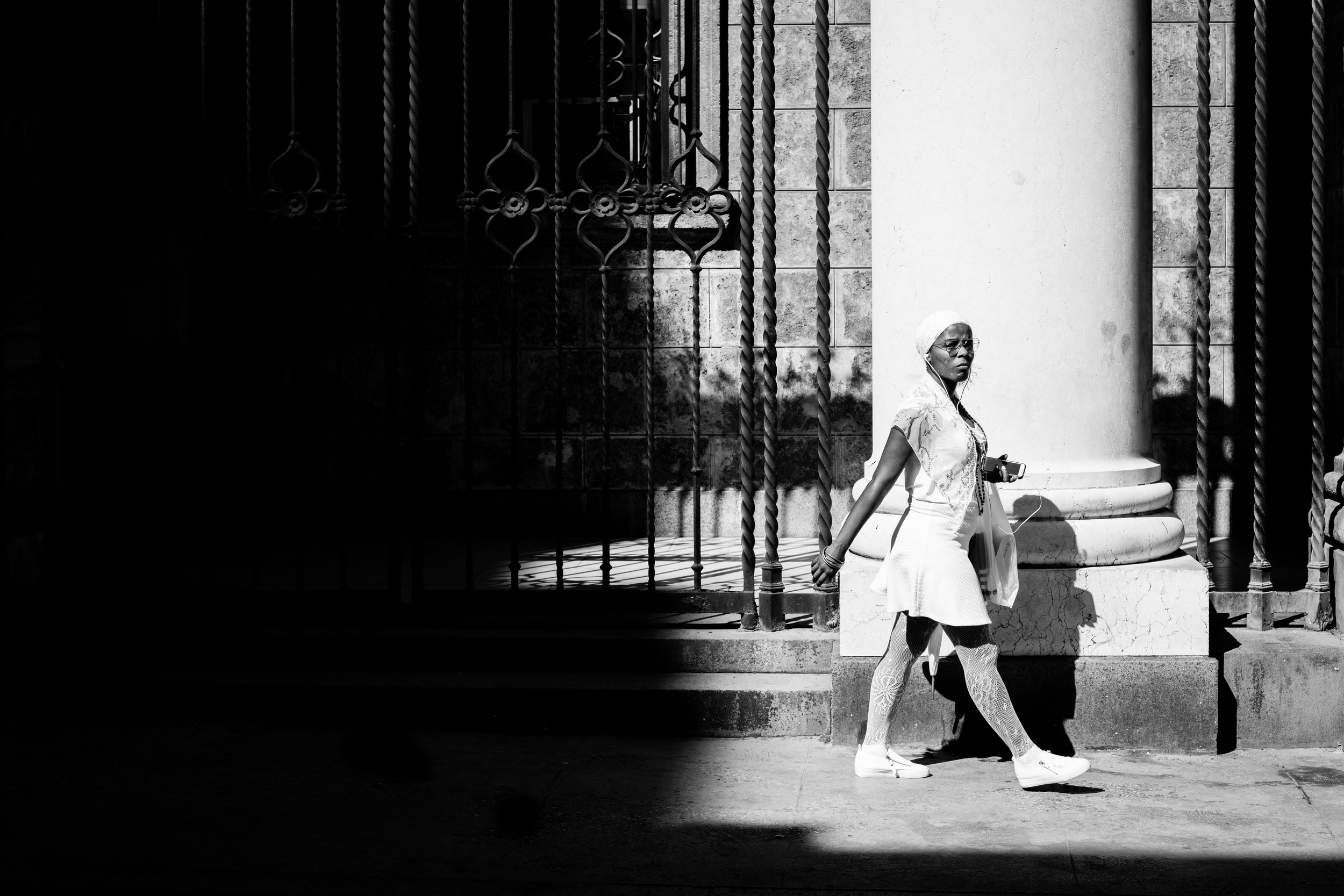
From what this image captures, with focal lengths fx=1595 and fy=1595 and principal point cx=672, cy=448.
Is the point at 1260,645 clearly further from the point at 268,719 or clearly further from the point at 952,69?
the point at 268,719

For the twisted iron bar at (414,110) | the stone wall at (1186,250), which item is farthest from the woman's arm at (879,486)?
the stone wall at (1186,250)

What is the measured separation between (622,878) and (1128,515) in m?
2.65

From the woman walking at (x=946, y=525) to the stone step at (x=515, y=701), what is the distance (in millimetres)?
1010

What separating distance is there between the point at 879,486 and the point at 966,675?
73 cm

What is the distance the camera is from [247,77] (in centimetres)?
698

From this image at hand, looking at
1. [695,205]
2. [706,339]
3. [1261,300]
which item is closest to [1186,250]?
[706,339]

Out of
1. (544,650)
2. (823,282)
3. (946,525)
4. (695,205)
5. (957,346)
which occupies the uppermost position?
(695,205)

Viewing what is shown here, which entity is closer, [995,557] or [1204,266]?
[995,557]

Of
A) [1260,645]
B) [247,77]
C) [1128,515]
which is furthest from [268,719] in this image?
[1260,645]

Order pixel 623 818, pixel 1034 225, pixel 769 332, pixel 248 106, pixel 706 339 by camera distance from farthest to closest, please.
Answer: pixel 706 339 → pixel 248 106 → pixel 769 332 → pixel 1034 225 → pixel 623 818

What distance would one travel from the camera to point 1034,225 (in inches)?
239

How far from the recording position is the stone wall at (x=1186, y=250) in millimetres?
9930

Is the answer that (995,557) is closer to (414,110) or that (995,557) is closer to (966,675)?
(966,675)

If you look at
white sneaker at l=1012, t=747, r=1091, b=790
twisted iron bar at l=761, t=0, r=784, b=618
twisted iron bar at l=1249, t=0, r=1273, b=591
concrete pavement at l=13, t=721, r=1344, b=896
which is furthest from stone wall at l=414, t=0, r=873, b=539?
white sneaker at l=1012, t=747, r=1091, b=790
